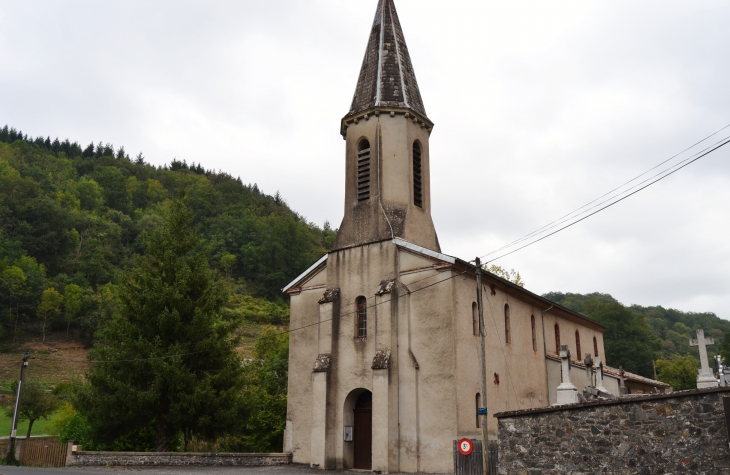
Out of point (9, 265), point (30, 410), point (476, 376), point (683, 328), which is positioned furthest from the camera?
point (683, 328)

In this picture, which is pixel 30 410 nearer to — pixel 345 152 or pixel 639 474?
pixel 345 152

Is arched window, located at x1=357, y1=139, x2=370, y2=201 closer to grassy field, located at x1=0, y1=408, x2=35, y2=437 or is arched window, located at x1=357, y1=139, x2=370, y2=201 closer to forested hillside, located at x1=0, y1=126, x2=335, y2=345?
grassy field, located at x1=0, y1=408, x2=35, y2=437

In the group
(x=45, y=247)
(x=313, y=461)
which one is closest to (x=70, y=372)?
(x=45, y=247)

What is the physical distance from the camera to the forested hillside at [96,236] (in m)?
83.2

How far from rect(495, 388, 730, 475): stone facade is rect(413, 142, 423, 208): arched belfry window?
13478mm

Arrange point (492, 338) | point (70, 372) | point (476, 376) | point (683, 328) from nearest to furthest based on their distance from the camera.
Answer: point (476, 376) < point (492, 338) < point (70, 372) < point (683, 328)

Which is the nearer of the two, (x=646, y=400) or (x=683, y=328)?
(x=646, y=400)

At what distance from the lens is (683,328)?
100 m

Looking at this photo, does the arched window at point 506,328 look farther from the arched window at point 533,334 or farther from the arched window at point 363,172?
the arched window at point 363,172

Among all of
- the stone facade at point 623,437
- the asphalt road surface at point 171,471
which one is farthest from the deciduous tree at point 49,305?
the stone facade at point 623,437

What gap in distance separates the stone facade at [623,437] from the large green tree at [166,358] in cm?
1424

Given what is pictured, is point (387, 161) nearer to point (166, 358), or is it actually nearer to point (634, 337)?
point (166, 358)

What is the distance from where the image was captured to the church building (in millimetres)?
21781

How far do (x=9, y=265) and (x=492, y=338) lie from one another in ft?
272
